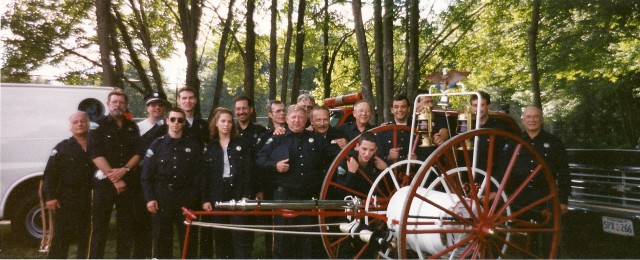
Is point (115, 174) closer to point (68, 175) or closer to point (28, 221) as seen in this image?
point (68, 175)

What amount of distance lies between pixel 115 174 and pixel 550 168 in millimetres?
4140

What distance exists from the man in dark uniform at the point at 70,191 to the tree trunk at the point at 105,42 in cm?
403

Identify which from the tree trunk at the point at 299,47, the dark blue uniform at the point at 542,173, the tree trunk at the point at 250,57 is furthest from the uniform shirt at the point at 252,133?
the tree trunk at the point at 299,47

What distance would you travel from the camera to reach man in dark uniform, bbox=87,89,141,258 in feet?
17.1

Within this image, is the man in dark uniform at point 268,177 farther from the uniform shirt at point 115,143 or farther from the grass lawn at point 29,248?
the uniform shirt at point 115,143

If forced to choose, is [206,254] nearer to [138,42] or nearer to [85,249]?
[85,249]

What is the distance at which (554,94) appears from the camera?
27391 millimetres

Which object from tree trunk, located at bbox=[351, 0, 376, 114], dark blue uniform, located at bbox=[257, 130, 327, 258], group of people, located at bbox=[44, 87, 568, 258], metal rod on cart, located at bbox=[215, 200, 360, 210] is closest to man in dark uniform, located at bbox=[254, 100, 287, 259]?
group of people, located at bbox=[44, 87, 568, 258]

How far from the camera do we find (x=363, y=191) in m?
5.48

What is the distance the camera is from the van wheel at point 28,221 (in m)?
7.09

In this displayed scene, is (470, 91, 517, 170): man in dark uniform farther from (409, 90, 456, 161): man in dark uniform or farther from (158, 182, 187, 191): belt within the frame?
(158, 182, 187, 191): belt

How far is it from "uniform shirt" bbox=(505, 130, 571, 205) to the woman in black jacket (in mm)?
2478

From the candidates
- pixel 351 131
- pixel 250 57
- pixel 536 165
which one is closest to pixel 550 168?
pixel 536 165

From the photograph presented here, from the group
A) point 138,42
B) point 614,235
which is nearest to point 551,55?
point 614,235
